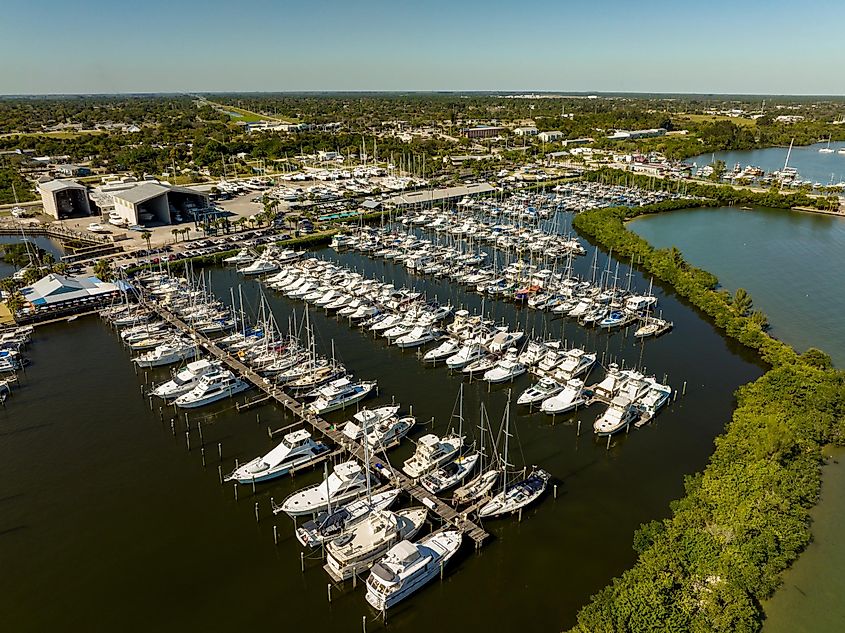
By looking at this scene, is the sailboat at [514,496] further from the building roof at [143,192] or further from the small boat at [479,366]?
the building roof at [143,192]

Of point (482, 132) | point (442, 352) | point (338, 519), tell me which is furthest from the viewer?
point (482, 132)

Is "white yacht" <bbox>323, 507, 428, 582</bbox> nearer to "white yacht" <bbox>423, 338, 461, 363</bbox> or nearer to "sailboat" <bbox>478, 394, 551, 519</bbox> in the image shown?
"sailboat" <bbox>478, 394, 551, 519</bbox>

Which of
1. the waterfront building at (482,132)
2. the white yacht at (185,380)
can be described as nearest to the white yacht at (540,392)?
the white yacht at (185,380)

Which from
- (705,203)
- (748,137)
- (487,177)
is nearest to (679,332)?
(705,203)

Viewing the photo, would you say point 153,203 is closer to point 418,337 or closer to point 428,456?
point 418,337

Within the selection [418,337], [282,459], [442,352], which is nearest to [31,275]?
[418,337]

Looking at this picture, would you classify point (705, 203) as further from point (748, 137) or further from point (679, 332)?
point (748, 137)
